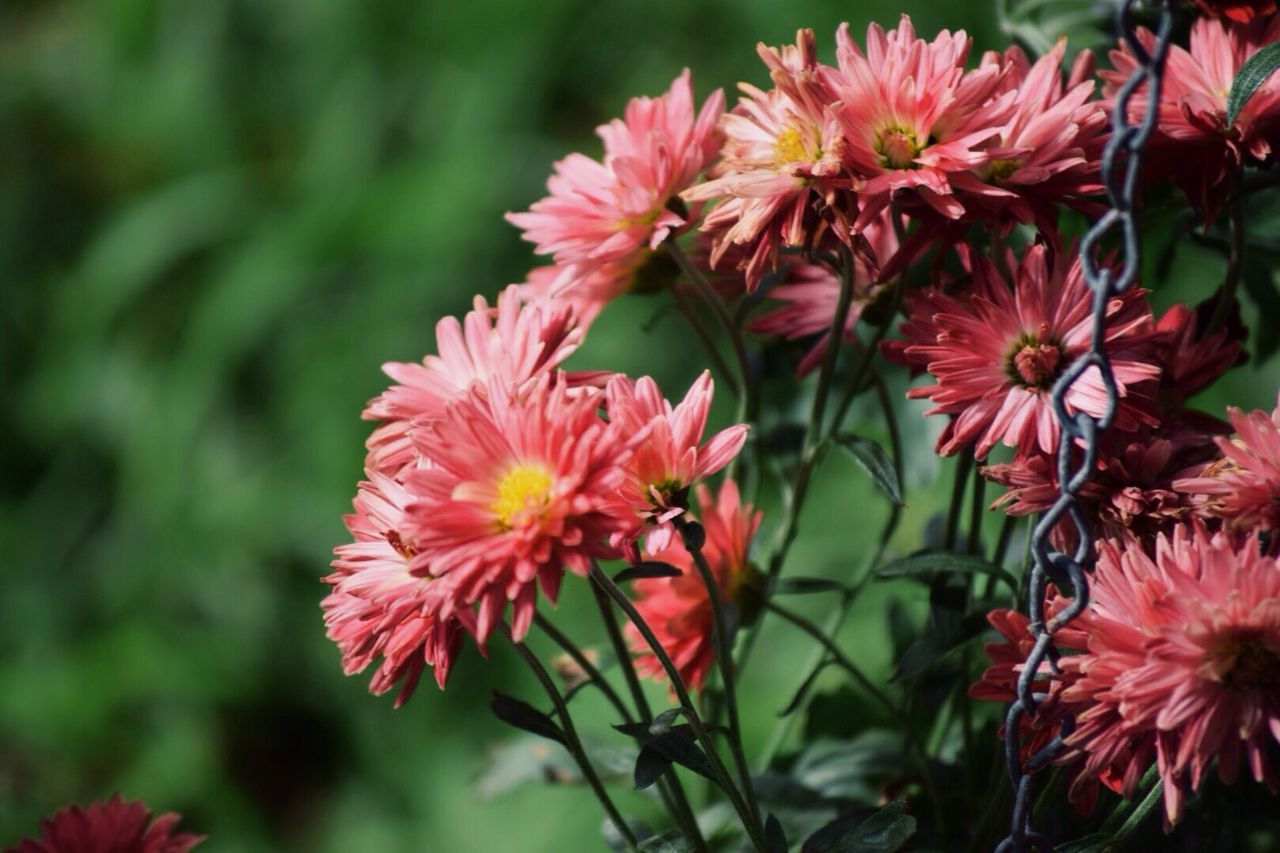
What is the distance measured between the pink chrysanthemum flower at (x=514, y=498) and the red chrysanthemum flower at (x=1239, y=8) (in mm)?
217

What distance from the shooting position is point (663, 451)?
0.32m

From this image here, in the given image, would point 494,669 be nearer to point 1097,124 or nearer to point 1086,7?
point 1086,7

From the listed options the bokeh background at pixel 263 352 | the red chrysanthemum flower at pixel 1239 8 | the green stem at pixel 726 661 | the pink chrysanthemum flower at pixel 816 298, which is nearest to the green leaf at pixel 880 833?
the green stem at pixel 726 661

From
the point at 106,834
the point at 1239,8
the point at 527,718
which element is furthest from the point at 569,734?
the point at 1239,8

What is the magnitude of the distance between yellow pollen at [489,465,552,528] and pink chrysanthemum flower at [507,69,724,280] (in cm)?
9

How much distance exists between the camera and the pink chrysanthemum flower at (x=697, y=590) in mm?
410

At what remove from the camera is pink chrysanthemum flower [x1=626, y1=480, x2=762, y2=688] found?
1.35ft

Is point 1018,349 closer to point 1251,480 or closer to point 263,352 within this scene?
point 1251,480

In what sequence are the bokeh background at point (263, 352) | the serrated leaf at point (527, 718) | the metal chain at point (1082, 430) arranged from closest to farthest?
1. the metal chain at point (1082, 430)
2. the serrated leaf at point (527, 718)
3. the bokeh background at point (263, 352)

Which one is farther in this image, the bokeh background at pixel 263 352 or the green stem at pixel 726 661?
the bokeh background at pixel 263 352

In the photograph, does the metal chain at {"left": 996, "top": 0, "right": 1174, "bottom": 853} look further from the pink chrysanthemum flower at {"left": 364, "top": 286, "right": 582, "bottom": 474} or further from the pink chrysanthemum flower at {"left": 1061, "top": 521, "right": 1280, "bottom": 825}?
the pink chrysanthemum flower at {"left": 364, "top": 286, "right": 582, "bottom": 474}

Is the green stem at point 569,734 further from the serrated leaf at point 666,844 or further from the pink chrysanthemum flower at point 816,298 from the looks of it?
the pink chrysanthemum flower at point 816,298

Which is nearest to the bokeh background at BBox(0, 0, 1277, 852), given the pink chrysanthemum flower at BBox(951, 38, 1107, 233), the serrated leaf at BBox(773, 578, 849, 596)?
the serrated leaf at BBox(773, 578, 849, 596)

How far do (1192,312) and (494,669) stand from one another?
848 millimetres
